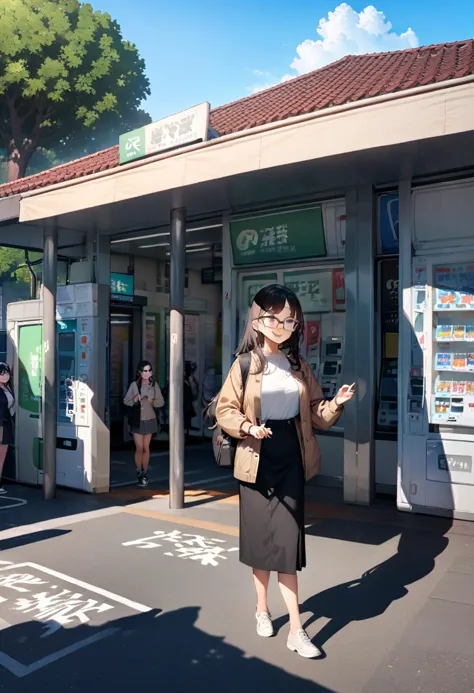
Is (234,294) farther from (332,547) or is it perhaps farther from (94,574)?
(94,574)

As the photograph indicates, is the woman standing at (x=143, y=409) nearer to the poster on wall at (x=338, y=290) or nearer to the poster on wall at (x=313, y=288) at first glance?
the poster on wall at (x=313, y=288)

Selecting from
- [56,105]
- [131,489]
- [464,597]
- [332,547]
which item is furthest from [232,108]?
[56,105]

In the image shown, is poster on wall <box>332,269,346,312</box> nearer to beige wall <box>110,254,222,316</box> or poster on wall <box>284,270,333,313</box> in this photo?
poster on wall <box>284,270,333,313</box>

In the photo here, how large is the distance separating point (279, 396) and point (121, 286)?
785cm

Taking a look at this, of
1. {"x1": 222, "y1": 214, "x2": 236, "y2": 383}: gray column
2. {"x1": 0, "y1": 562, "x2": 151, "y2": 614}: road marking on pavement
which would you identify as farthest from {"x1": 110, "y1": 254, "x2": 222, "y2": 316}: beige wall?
{"x1": 0, "y1": 562, "x2": 151, "y2": 614}: road marking on pavement

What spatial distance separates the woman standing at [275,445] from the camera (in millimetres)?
3305

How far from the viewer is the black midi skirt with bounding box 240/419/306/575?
3318 mm

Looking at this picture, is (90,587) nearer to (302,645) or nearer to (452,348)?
(302,645)

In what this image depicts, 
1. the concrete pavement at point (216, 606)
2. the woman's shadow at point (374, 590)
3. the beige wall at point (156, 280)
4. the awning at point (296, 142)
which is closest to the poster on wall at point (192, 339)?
the beige wall at point (156, 280)

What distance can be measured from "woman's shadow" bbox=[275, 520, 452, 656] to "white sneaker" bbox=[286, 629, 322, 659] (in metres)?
0.13

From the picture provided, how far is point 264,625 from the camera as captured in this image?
3.46 metres

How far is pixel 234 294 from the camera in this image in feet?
26.2

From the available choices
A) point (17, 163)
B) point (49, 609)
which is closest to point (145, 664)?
point (49, 609)

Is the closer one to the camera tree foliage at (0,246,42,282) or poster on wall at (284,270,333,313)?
poster on wall at (284,270,333,313)
